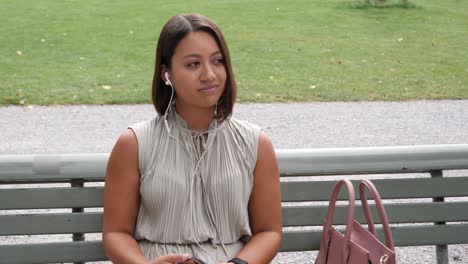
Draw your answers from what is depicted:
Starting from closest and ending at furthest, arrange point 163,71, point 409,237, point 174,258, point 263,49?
point 174,258 → point 163,71 → point 409,237 → point 263,49

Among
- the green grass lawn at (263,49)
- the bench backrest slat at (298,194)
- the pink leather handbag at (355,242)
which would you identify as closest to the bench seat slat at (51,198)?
the bench backrest slat at (298,194)

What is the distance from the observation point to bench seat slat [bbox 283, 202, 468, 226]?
10.5 ft

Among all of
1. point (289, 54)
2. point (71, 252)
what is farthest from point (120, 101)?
point (71, 252)

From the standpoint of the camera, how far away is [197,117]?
9.63ft

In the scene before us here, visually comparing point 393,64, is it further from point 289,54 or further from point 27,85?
point 27,85

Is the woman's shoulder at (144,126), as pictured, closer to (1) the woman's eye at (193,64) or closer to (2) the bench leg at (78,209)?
(1) the woman's eye at (193,64)

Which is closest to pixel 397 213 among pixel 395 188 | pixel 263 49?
pixel 395 188

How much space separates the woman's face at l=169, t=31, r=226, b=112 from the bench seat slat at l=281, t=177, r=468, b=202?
55 cm

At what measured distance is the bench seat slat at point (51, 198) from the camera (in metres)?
3.05

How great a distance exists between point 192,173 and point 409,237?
3.12 feet

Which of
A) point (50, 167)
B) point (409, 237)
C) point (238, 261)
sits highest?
point (50, 167)

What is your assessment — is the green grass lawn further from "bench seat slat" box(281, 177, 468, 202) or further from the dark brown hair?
the dark brown hair

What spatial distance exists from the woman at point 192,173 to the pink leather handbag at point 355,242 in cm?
18

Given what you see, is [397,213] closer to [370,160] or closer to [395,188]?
[395,188]
